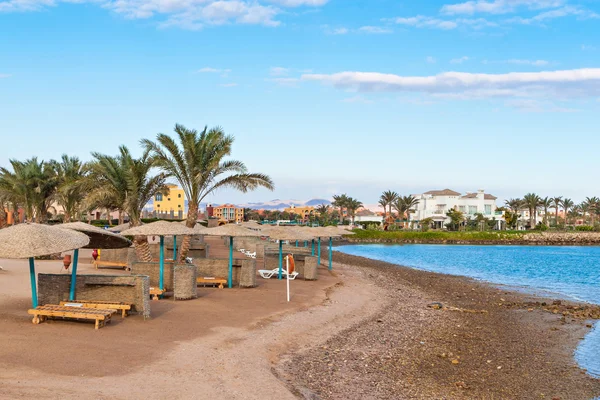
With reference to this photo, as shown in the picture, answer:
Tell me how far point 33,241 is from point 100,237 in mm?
2942

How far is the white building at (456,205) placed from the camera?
11769 cm

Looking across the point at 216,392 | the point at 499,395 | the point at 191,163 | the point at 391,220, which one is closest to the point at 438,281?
the point at 191,163

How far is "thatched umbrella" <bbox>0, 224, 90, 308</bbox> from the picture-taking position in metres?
10.6

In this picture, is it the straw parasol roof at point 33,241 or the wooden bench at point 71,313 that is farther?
the wooden bench at point 71,313

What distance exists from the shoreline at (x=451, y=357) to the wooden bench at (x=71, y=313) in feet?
11.9

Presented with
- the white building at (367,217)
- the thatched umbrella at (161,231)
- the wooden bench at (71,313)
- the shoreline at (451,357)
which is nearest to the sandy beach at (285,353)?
the shoreline at (451,357)

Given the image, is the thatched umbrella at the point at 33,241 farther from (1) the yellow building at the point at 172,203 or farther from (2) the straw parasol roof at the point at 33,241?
(1) the yellow building at the point at 172,203

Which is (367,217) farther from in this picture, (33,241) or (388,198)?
(33,241)

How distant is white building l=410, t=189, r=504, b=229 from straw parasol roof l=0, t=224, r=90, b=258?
356 feet

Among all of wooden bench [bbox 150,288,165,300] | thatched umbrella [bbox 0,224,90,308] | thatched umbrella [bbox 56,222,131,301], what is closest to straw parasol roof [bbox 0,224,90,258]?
thatched umbrella [bbox 0,224,90,308]

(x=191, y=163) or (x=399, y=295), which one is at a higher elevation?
(x=191, y=163)

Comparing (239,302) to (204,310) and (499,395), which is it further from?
(499,395)

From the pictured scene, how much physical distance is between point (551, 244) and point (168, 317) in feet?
315

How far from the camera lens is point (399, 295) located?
2170 cm
